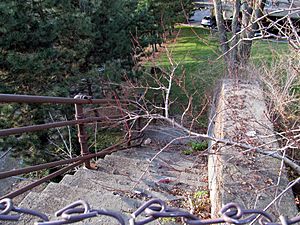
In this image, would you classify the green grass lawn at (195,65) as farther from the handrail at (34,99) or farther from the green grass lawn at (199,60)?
the handrail at (34,99)

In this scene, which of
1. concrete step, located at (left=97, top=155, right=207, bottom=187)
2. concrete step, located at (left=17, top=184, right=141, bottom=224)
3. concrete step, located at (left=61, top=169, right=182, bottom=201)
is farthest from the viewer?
concrete step, located at (left=97, top=155, right=207, bottom=187)

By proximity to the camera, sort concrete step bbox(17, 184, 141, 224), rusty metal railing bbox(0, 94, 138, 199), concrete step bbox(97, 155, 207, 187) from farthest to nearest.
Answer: concrete step bbox(97, 155, 207, 187)
concrete step bbox(17, 184, 141, 224)
rusty metal railing bbox(0, 94, 138, 199)

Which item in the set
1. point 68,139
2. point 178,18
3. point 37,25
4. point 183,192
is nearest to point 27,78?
point 37,25

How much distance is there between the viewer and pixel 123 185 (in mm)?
3586

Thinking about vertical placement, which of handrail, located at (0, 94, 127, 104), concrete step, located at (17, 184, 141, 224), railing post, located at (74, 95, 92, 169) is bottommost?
concrete step, located at (17, 184, 141, 224)

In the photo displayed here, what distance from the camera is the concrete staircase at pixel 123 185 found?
276cm

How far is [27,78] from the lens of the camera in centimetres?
646

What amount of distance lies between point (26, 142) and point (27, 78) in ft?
4.11

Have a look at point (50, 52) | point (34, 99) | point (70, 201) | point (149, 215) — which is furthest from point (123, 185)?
point (50, 52)

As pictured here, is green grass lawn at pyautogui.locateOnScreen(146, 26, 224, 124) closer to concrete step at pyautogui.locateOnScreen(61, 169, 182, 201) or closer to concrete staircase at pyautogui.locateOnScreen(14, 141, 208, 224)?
concrete staircase at pyautogui.locateOnScreen(14, 141, 208, 224)

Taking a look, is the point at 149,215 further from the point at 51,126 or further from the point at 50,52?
the point at 50,52

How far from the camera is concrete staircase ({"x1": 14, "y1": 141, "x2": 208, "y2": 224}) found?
2756 mm

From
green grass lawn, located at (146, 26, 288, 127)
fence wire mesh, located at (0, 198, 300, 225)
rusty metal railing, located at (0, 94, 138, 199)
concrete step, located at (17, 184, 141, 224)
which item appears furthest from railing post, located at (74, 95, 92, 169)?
fence wire mesh, located at (0, 198, 300, 225)

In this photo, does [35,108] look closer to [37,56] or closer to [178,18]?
[37,56]
